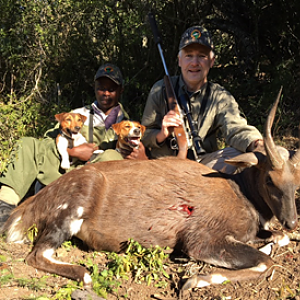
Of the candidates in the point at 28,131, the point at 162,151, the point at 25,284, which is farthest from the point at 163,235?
the point at 28,131

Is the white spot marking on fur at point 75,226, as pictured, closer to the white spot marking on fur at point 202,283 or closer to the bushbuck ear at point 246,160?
the white spot marking on fur at point 202,283

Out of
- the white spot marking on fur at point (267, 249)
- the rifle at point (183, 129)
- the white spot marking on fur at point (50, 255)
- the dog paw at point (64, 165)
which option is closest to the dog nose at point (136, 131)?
the rifle at point (183, 129)

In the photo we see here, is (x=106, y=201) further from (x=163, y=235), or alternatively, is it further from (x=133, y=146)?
(x=133, y=146)

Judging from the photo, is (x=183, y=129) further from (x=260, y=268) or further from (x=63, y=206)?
(x=260, y=268)

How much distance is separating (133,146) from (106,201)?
1.60 metres

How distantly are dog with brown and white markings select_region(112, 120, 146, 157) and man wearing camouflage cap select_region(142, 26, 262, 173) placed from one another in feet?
0.62

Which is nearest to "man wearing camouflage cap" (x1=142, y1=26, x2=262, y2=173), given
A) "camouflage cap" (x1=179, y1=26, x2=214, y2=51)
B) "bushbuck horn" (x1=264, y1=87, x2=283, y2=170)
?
"camouflage cap" (x1=179, y1=26, x2=214, y2=51)

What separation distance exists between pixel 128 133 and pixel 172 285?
7.75 ft

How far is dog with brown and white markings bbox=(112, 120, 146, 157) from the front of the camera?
5.29 meters

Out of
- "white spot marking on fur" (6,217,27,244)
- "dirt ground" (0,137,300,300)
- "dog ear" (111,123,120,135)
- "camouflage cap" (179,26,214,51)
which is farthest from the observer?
"dog ear" (111,123,120,135)

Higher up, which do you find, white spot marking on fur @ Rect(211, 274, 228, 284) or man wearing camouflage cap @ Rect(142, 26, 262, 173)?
man wearing camouflage cap @ Rect(142, 26, 262, 173)

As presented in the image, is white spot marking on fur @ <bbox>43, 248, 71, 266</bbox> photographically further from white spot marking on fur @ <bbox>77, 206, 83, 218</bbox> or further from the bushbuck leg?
the bushbuck leg

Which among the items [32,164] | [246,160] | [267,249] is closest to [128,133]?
Result: [32,164]

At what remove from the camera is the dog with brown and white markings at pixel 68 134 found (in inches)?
209
